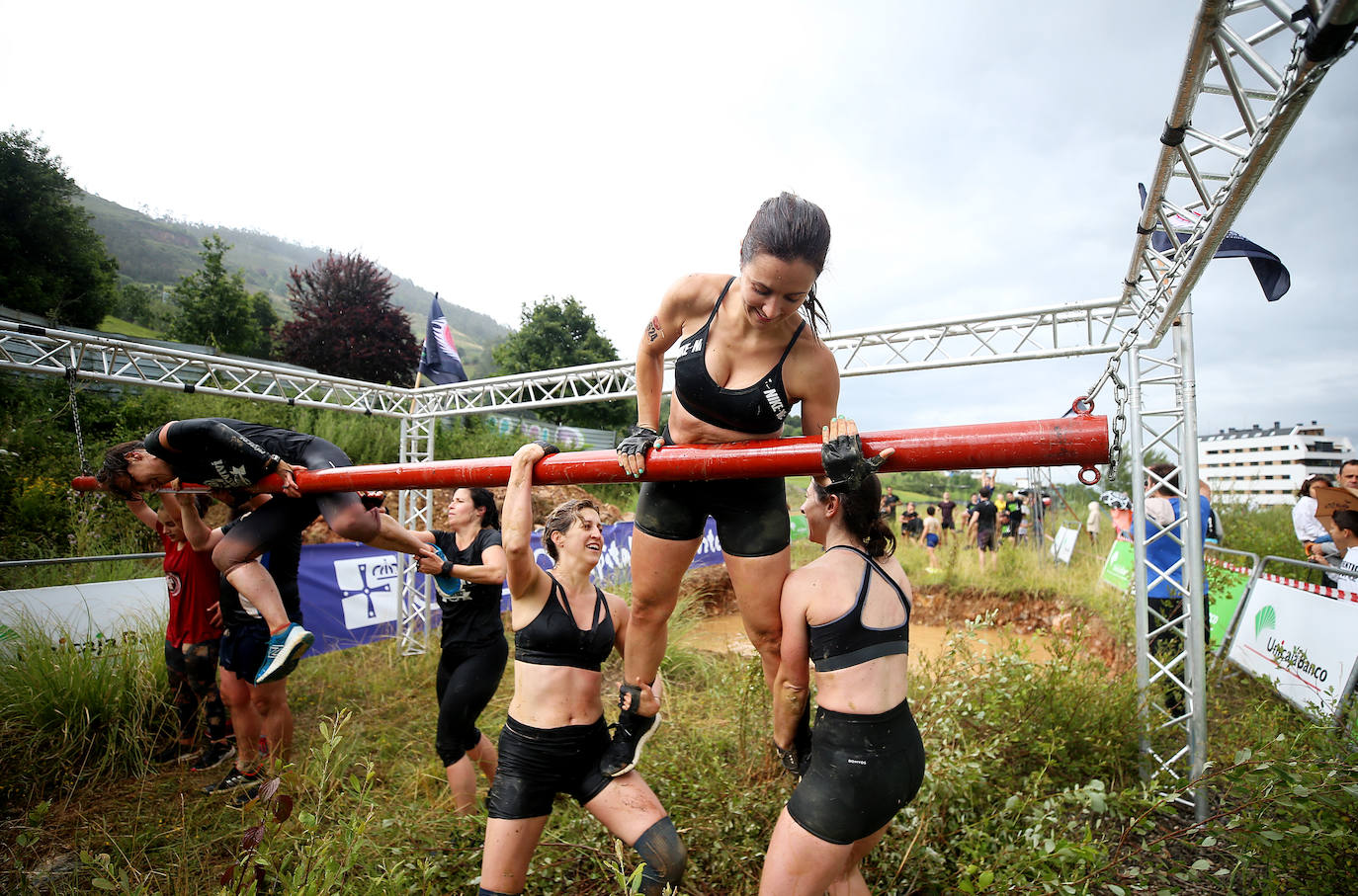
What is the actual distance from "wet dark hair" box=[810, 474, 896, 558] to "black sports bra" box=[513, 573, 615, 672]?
124 cm

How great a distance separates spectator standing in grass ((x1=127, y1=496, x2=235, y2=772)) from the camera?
4293 millimetres

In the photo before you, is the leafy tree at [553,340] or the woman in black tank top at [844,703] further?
the leafy tree at [553,340]

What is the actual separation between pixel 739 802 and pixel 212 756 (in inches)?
A: 156

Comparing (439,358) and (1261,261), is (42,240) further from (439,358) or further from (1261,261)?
(1261,261)

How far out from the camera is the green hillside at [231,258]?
65.9 metres

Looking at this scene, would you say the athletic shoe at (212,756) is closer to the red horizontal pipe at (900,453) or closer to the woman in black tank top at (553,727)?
the woman in black tank top at (553,727)

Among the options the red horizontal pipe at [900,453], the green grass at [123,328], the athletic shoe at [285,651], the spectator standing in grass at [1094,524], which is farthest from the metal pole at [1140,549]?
the green grass at [123,328]

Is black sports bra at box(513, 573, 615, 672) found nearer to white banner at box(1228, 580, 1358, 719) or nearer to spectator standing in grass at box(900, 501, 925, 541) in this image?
white banner at box(1228, 580, 1358, 719)

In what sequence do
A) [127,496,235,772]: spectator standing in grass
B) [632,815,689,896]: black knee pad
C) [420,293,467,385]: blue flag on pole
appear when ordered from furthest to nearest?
1. [420,293,467,385]: blue flag on pole
2. [127,496,235,772]: spectator standing in grass
3. [632,815,689,896]: black knee pad

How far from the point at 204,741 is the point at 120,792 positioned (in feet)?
1.87

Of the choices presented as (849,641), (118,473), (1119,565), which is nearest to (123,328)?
(118,473)

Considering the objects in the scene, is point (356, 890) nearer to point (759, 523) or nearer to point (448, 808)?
point (448, 808)

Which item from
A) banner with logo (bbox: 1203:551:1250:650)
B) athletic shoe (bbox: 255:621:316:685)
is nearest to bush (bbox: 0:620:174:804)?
athletic shoe (bbox: 255:621:316:685)

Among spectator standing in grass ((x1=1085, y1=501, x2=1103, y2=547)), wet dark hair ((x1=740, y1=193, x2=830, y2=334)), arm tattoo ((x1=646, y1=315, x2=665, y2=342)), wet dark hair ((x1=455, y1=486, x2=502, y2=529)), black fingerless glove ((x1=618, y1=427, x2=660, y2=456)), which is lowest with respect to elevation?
spectator standing in grass ((x1=1085, y1=501, x2=1103, y2=547))
